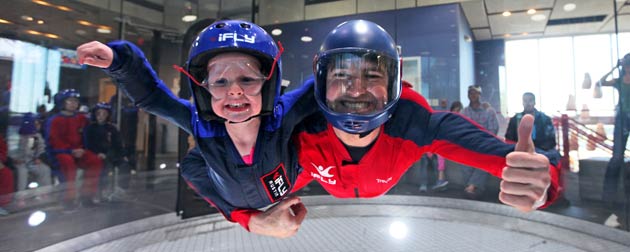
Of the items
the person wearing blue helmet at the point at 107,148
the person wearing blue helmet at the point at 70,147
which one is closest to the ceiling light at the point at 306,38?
the person wearing blue helmet at the point at 107,148

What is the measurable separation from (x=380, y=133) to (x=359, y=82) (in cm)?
37

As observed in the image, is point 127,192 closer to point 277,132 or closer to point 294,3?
point 294,3

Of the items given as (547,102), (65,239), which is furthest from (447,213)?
(65,239)

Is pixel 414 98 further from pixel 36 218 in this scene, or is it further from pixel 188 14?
pixel 36 218

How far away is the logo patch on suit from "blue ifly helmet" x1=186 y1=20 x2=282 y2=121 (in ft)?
1.28

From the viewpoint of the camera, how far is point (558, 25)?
4.82 metres

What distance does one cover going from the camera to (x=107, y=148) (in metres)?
5.10

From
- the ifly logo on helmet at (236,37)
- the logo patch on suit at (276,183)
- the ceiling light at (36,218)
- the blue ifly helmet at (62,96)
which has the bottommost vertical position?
the ceiling light at (36,218)

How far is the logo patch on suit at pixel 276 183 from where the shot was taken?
71.7 inches

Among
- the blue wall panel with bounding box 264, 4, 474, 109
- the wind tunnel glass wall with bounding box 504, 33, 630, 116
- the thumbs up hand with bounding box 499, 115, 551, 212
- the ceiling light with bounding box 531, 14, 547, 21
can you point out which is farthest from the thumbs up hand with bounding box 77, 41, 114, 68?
the ceiling light with bounding box 531, 14, 547, 21

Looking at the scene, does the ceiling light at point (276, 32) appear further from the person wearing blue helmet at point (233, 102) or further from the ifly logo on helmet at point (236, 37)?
the ifly logo on helmet at point (236, 37)

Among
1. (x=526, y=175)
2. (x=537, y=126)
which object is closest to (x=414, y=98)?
(x=526, y=175)

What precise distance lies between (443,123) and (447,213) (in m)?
4.00

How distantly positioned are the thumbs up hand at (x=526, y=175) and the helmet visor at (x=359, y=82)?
1.95ft
